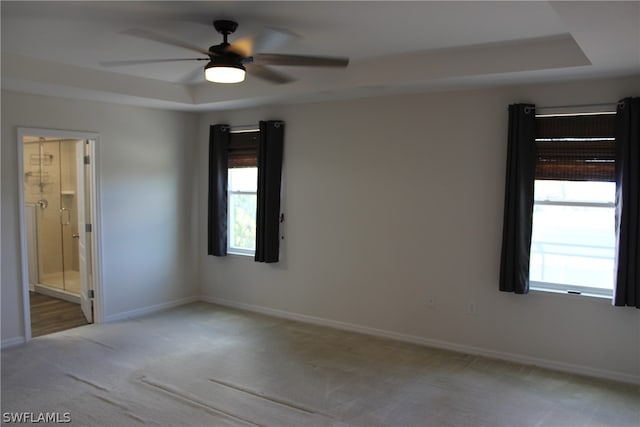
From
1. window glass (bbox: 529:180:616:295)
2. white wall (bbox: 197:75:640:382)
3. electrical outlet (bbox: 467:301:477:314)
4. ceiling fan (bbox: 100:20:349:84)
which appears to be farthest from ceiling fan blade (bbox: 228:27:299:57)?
electrical outlet (bbox: 467:301:477:314)

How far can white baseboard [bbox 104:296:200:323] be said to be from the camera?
5527 millimetres

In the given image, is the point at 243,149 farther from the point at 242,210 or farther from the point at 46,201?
the point at 46,201

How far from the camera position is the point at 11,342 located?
4621 millimetres

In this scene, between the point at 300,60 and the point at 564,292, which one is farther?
the point at 564,292

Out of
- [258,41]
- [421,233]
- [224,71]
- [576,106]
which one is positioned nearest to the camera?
[258,41]

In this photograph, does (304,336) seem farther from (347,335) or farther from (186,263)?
(186,263)

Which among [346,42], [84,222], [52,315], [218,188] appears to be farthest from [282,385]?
[52,315]

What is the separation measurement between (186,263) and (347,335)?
246cm

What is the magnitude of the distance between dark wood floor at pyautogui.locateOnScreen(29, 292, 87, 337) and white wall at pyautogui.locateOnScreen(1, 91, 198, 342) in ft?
1.43

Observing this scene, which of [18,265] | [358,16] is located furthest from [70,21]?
[18,265]

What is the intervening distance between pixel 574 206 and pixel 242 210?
12.1 ft

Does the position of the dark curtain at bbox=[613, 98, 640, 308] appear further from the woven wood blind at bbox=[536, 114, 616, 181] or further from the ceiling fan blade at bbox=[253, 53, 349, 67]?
the ceiling fan blade at bbox=[253, 53, 349, 67]

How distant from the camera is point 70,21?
3260 millimetres

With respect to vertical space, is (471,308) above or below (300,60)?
below
